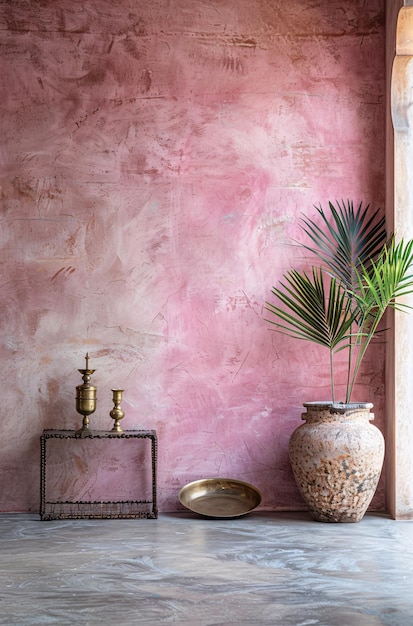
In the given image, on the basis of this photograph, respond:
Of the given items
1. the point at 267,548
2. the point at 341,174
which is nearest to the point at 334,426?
the point at 267,548

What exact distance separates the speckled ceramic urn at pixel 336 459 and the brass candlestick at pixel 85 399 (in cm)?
122

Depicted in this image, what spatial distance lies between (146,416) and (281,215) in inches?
61.6

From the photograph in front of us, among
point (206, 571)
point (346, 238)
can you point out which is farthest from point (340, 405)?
point (206, 571)

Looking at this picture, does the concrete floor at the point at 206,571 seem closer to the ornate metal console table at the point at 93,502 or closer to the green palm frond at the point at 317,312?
the ornate metal console table at the point at 93,502

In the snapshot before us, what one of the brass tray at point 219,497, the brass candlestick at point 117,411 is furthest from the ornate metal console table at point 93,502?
the brass tray at point 219,497

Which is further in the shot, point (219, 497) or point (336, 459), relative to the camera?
point (219, 497)

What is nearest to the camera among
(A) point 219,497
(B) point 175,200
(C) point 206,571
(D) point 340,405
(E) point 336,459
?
(C) point 206,571

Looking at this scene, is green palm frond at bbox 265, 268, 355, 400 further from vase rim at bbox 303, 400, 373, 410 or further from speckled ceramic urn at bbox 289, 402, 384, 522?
speckled ceramic urn at bbox 289, 402, 384, 522

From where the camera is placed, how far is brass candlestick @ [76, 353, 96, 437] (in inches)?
182

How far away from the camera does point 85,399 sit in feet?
15.2

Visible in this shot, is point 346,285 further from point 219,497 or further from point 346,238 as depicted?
point 219,497

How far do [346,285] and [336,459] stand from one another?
3.72 feet

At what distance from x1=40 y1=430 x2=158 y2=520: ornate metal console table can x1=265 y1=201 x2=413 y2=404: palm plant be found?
1.14 metres

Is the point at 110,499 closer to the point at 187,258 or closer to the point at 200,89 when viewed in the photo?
Answer: the point at 187,258
